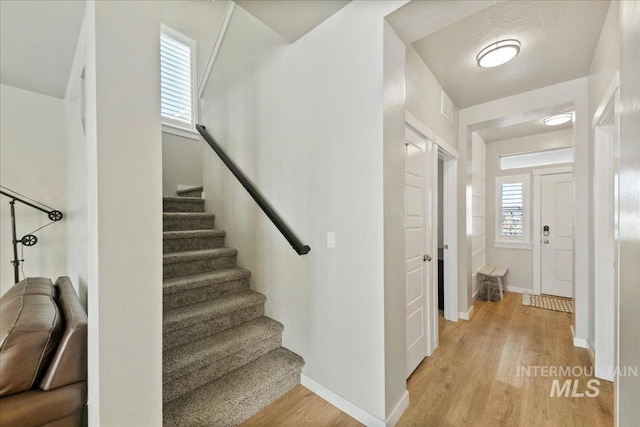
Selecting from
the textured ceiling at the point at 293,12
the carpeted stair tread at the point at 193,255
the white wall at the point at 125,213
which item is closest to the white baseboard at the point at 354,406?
the white wall at the point at 125,213

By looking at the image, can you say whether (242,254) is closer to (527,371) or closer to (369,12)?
(369,12)

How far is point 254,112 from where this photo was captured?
8.07 feet

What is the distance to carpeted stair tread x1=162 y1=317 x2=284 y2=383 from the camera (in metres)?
1.58

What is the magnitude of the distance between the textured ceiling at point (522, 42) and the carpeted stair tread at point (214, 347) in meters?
2.71

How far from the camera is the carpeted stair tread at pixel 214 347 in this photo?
1.58m

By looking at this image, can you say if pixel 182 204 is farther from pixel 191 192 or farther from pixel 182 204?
pixel 191 192

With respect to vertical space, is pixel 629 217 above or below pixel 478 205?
below

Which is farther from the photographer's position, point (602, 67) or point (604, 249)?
point (604, 249)

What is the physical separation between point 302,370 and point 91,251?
5.39 ft

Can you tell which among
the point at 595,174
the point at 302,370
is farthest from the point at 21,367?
the point at 595,174

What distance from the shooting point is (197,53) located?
13.6 feet

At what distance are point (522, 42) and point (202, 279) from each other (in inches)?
129

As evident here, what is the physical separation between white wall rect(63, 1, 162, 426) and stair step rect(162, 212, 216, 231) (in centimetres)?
183

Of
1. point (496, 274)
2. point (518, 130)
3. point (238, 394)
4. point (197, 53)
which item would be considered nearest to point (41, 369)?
point (238, 394)
